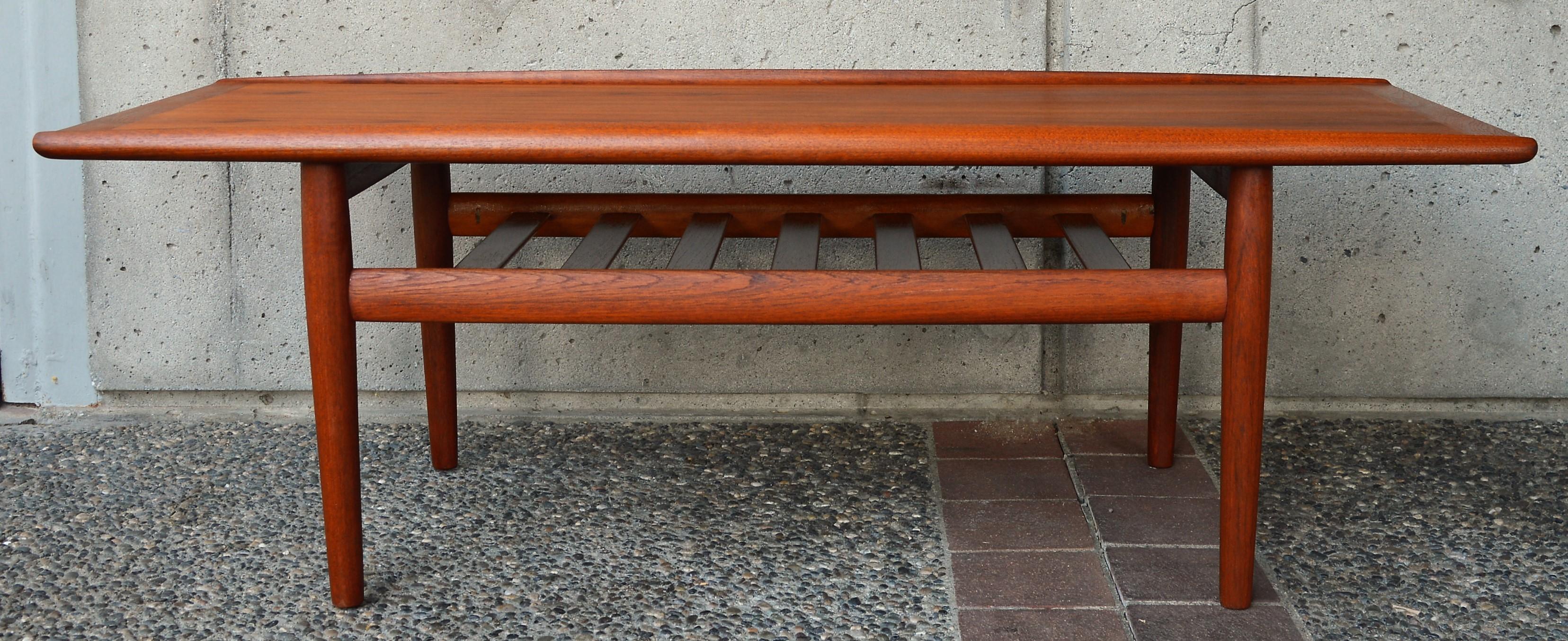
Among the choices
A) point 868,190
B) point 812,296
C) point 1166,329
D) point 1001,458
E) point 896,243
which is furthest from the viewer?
point 868,190

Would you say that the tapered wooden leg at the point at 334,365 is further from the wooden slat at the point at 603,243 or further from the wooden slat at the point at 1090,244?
the wooden slat at the point at 1090,244

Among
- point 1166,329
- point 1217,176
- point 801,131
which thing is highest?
point 801,131

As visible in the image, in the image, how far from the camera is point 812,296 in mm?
1671

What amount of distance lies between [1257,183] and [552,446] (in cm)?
155

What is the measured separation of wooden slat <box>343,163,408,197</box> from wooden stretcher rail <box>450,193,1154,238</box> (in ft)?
0.62

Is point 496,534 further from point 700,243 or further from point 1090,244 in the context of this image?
point 1090,244

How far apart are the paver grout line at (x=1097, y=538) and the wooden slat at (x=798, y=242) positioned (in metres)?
0.71

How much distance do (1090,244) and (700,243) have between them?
2.10 feet

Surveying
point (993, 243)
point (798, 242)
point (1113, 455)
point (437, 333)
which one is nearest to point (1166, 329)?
point (1113, 455)

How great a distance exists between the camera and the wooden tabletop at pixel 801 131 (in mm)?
1526

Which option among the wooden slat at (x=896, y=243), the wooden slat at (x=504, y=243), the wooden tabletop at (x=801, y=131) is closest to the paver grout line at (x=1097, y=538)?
the wooden slat at (x=896, y=243)

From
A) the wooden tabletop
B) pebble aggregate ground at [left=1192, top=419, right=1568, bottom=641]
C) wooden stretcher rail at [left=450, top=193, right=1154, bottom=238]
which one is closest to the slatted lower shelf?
the wooden tabletop

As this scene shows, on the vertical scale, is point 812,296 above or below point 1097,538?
above

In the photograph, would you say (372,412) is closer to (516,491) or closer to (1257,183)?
(516,491)
